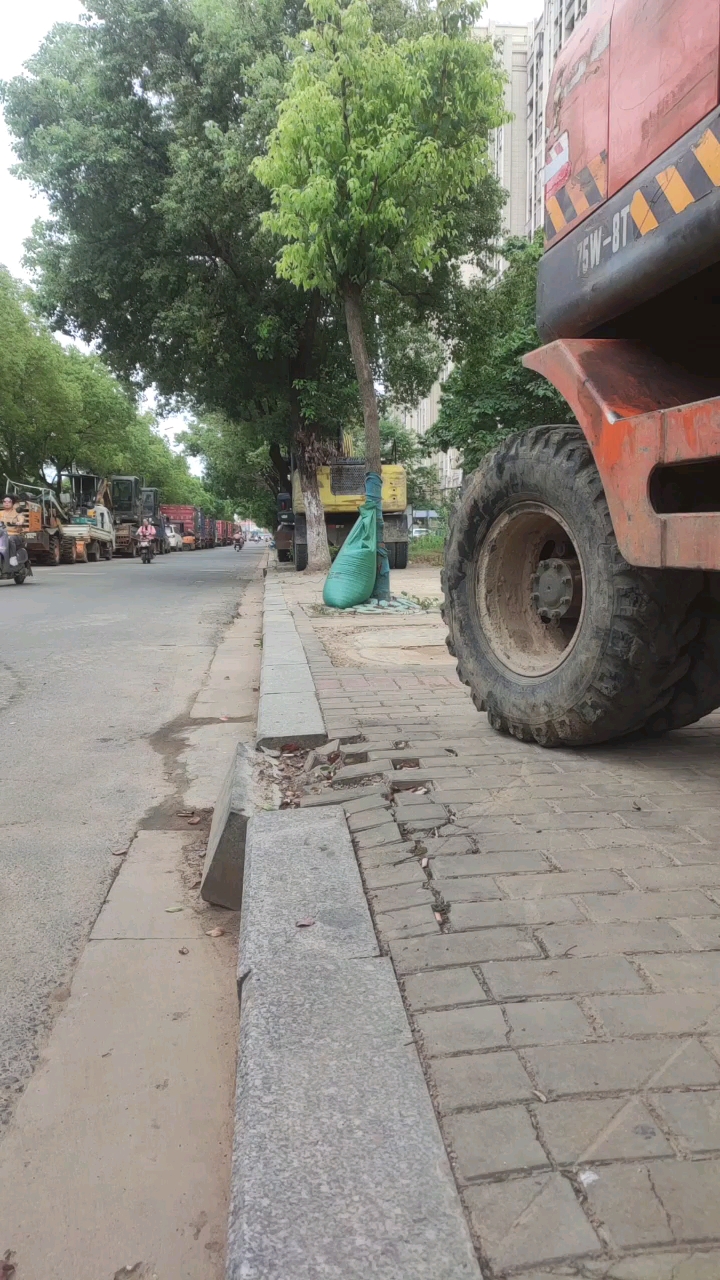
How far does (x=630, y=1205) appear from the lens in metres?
1.24

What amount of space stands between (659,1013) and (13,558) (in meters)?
17.3

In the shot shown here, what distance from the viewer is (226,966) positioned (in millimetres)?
2377

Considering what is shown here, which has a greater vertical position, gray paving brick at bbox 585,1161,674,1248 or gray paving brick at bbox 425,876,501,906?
gray paving brick at bbox 425,876,501,906

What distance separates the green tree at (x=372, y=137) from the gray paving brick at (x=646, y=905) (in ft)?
29.2

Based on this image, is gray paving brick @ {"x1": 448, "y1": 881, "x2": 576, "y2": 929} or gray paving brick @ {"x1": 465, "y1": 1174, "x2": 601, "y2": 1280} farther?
gray paving brick @ {"x1": 448, "y1": 881, "x2": 576, "y2": 929}

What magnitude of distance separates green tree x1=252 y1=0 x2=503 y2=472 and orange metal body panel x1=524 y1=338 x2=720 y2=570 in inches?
286

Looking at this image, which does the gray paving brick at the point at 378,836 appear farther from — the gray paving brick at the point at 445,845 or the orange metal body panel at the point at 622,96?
the orange metal body panel at the point at 622,96

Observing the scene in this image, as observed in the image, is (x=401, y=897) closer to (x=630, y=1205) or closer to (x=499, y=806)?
(x=499, y=806)

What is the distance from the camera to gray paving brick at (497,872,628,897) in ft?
7.45

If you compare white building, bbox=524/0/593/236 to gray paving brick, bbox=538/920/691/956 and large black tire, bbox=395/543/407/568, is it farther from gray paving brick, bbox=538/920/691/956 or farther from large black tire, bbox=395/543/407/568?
gray paving brick, bbox=538/920/691/956

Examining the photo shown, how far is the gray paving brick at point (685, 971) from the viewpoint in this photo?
1.81m

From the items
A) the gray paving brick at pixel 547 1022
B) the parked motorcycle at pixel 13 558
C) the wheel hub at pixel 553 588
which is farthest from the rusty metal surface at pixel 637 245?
the parked motorcycle at pixel 13 558

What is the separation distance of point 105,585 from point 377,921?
16530mm

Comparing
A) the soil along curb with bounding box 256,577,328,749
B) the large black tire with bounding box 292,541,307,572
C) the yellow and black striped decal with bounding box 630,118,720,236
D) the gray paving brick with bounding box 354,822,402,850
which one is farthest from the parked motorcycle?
the yellow and black striped decal with bounding box 630,118,720,236
